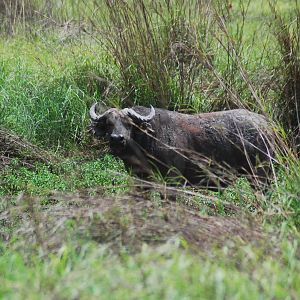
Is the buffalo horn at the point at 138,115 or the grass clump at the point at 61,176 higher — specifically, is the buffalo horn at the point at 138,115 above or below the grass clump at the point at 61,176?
above

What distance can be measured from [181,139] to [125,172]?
83 centimetres

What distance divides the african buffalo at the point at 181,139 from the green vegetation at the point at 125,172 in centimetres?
30

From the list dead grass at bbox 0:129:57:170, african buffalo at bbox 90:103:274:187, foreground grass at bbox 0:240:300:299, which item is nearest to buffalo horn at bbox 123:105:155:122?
african buffalo at bbox 90:103:274:187

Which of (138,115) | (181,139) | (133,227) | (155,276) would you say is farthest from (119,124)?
(155,276)

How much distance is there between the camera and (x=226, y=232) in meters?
4.91

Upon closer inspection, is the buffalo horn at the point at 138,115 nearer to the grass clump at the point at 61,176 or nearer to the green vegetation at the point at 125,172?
the grass clump at the point at 61,176

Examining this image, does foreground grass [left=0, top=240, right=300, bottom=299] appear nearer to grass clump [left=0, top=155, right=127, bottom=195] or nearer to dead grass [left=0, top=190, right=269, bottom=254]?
dead grass [left=0, top=190, right=269, bottom=254]

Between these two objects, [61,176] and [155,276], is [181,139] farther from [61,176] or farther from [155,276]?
[155,276]

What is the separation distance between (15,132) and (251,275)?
544 centimetres

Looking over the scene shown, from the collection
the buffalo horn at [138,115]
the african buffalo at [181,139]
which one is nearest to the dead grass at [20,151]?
the african buffalo at [181,139]

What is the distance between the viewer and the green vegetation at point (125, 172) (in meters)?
4.12

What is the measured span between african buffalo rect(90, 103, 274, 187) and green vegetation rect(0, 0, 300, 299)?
0.30 meters

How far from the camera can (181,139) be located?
754 cm

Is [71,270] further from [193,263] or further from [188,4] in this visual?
[188,4]
